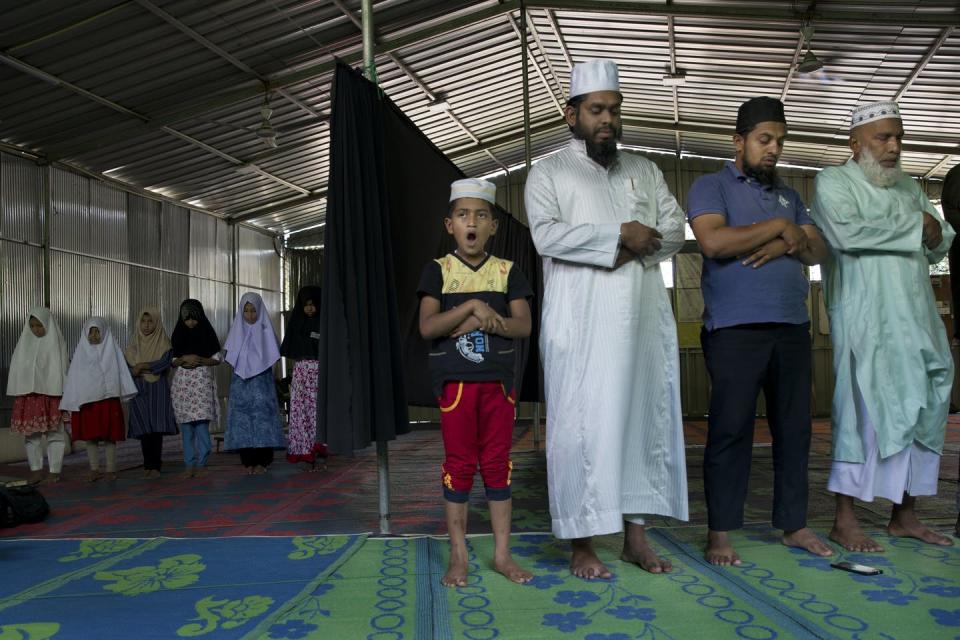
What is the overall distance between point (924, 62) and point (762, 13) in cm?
205

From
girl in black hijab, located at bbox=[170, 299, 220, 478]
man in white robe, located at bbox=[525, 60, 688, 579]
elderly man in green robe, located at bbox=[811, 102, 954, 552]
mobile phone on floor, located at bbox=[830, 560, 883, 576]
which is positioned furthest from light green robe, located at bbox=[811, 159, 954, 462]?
girl in black hijab, located at bbox=[170, 299, 220, 478]

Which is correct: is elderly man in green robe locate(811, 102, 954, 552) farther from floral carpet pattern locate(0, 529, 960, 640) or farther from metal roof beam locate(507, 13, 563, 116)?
metal roof beam locate(507, 13, 563, 116)

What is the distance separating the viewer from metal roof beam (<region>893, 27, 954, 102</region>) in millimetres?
8148

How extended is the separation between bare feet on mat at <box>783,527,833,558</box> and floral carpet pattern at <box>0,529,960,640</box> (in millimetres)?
39

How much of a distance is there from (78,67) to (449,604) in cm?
732

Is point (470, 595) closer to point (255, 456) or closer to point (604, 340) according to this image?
point (604, 340)

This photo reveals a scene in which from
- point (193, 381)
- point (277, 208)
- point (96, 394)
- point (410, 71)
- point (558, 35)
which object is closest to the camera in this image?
point (96, 394)

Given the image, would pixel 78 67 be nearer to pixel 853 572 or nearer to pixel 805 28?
pixel 805 28

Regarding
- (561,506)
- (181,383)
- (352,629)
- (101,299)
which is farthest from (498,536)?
(101,299)

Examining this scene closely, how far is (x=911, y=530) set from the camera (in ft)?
9.89

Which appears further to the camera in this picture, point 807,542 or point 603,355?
A: point 807,542

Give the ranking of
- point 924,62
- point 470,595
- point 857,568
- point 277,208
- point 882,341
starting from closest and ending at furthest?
point 470,595 → point 857,568 → point 882,341 → point 924,62 → point 277,208

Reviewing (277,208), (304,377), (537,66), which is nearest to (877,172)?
(304,377)

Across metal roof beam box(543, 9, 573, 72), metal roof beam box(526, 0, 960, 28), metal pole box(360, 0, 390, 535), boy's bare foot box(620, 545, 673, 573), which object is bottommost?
boy's bare foot box(620, 545, 673, 573)
